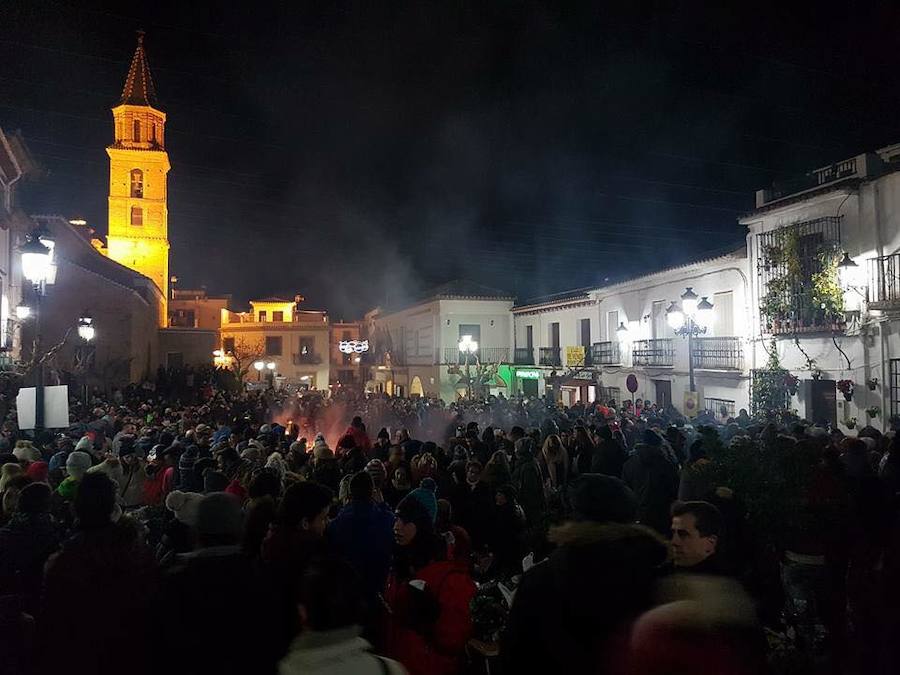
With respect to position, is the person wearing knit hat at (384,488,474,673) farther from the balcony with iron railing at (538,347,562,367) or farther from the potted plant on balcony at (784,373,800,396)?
the balcony with iron railing at (538,347,562,367)

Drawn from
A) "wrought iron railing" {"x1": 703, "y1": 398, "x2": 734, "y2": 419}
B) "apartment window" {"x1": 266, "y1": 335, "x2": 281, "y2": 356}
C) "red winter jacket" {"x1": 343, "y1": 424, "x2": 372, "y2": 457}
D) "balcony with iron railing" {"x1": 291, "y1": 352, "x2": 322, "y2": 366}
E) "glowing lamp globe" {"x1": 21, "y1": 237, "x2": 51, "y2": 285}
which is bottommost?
"wrought iron railing" {"x1": 703, "y1": 398, "x2": 734, "y2": 419}

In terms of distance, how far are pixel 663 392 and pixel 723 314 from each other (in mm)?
4664

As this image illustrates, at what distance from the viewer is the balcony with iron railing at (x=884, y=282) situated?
13473mm

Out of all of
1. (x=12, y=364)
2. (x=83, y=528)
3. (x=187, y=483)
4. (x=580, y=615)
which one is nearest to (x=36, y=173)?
(x=12, y=364)

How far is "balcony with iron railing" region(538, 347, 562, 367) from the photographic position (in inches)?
1223

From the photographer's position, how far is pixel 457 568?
323 cm

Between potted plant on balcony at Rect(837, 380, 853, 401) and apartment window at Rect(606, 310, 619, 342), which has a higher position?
apartment window at Rect(606, 310, 619, 342)

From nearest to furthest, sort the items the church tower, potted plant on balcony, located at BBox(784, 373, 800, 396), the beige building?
potted plant on balcony, located at BBox(784, 373, 800, 396), the church tower, the beige building

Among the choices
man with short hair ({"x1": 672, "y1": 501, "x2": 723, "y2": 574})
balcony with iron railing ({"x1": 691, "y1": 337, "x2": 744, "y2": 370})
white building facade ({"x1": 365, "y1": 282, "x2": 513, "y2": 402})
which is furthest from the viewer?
white building facade ({"x1": 365, "y1": 282, "x2": 513, "y2": 402})

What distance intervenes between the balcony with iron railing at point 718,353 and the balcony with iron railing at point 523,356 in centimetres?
1382

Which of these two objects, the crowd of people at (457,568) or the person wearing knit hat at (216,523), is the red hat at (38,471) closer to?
the crowd of people at (457,568)

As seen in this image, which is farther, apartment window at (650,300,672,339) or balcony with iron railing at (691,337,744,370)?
apartment window at (650,300,672,339)

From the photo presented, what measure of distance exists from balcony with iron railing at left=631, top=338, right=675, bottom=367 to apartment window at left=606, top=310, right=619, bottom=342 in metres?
1.83

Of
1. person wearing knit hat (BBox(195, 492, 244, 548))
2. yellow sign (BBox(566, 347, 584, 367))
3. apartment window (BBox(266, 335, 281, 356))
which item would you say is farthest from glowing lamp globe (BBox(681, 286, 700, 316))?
apartment window (BBox(266, 335, 281, 356))
